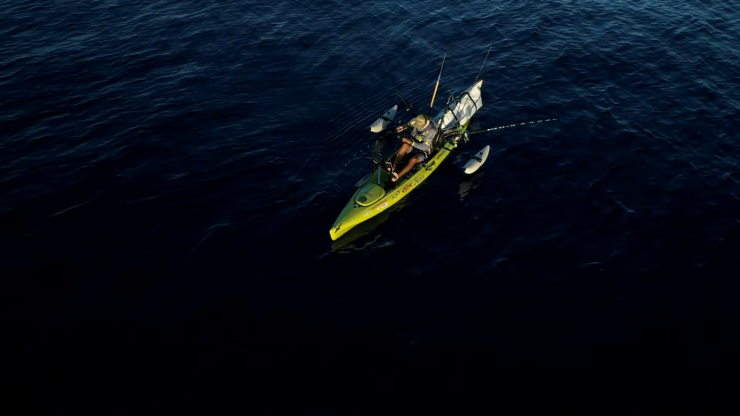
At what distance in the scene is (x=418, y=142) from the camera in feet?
91.5

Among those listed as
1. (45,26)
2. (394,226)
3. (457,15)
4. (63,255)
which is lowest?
(394,226)

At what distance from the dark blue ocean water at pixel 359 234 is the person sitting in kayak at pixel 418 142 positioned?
191 cm

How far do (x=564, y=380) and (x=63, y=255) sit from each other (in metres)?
23.3

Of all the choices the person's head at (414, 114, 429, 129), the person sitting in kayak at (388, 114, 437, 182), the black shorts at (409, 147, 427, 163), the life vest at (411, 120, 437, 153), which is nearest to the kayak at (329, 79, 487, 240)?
the black shorts at (409, 147, 427, 163)

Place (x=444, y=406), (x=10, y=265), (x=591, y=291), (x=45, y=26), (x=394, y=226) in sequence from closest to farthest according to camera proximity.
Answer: (x=444, y=406) → (x=591, y=291) → (x=10, y=265) → (x=394, y=226) → (x=45, y=26)

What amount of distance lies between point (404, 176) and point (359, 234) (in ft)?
15.0

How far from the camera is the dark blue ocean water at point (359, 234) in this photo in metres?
18.8

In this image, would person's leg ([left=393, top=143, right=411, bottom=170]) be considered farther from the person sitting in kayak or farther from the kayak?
the kayak

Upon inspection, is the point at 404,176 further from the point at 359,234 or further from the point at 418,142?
the point at 359,234

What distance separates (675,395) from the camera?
17.8 metres

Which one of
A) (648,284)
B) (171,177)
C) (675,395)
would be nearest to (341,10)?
(171,177)

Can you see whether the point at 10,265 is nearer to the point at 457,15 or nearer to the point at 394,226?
the point at 394,226

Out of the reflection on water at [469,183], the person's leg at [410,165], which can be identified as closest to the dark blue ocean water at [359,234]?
the reflection on water at [469,183]

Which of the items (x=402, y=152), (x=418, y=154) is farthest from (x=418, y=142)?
(x=402, y=152)
